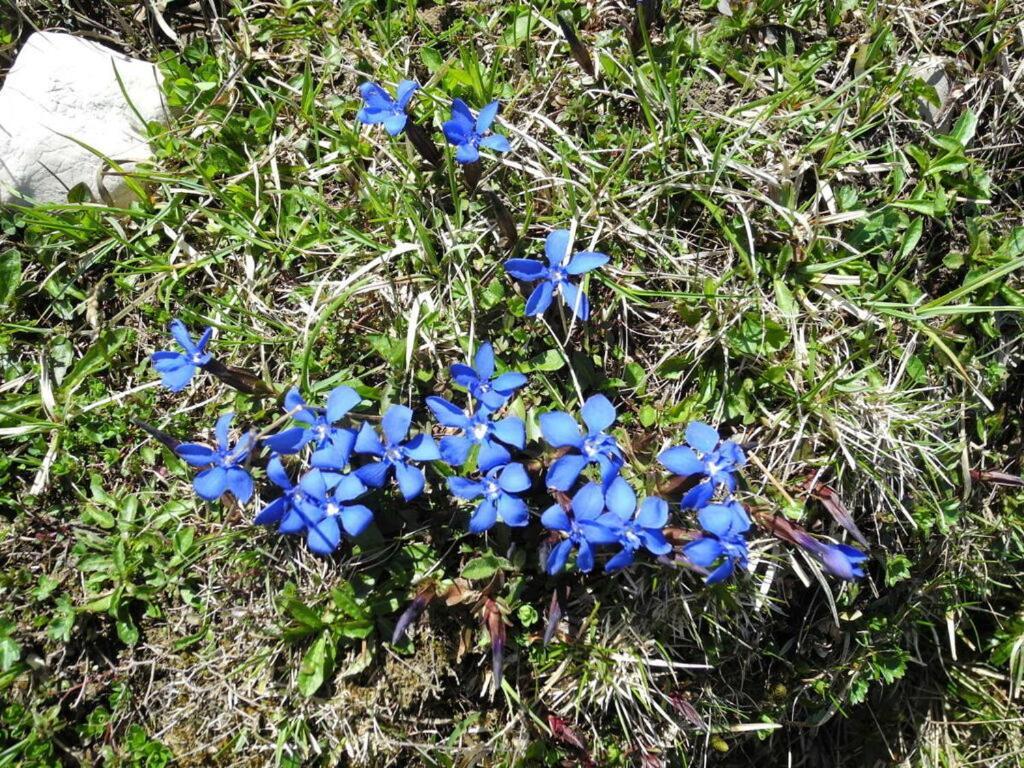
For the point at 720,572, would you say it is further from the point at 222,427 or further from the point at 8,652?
the point at 8,652

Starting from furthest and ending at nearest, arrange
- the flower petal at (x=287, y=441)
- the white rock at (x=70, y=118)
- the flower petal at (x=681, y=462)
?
the white rock at (x=70, y=118), the flower petal at (x=681, y=462), the flower petal at (x=287, y=441)

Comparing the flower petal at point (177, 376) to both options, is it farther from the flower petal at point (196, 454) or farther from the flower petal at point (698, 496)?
the flower petal at point (698, 496)

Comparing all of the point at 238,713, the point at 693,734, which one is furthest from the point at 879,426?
the point at 238,713

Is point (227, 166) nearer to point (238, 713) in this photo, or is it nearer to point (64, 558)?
point (64, 558)

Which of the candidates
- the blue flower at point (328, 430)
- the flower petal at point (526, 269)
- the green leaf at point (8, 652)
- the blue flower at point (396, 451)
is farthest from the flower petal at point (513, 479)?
the green leaf at point (8, 652)

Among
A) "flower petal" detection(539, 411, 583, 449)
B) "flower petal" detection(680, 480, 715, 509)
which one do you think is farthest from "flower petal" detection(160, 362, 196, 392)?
"flower petal" detection(680, 480, 715, 509)

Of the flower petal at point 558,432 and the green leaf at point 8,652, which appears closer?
the flower petal at point 558,432

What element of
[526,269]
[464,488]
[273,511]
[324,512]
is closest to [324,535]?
[324,512]
